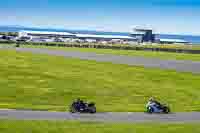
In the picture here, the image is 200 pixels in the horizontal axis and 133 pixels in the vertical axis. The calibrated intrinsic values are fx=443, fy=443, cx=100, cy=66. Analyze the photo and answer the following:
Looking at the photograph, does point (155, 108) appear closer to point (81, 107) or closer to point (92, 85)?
point (81, 107)

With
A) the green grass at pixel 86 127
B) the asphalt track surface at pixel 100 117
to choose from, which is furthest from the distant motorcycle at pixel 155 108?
the green grass at pixel 86 127

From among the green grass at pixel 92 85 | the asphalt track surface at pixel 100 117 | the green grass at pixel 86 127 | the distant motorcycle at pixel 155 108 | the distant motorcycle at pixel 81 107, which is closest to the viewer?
the green grass at pixel 86 127

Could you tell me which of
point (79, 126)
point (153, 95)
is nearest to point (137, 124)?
point (79, 126)

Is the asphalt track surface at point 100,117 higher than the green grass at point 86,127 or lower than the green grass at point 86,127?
lower

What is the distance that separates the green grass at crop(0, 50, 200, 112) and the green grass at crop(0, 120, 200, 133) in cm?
810

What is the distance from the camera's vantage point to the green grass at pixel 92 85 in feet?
137

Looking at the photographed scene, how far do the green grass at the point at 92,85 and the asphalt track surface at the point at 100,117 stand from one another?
2.85 metres

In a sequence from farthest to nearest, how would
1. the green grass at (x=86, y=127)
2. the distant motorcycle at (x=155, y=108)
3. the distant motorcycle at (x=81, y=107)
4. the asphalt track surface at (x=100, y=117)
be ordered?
the distant motorcycle at (x=155, y=108), the distant motorcycle at (x=81, y=107), the asphalt track surface at (x=100, y=117), the green grass at (x=86, y=127)

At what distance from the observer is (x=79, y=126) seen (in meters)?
27.7

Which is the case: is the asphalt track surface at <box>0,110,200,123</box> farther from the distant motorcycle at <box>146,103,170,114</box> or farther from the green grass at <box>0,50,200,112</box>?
the green grass at <box>0,50,200,112</box>

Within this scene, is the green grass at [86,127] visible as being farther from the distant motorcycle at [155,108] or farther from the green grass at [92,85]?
the green grass at [92,85]

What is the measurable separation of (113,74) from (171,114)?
23.5m

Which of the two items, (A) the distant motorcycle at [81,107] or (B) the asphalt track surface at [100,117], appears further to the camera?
(A) the distant motorcycle at [81,107]

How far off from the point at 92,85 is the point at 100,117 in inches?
706
